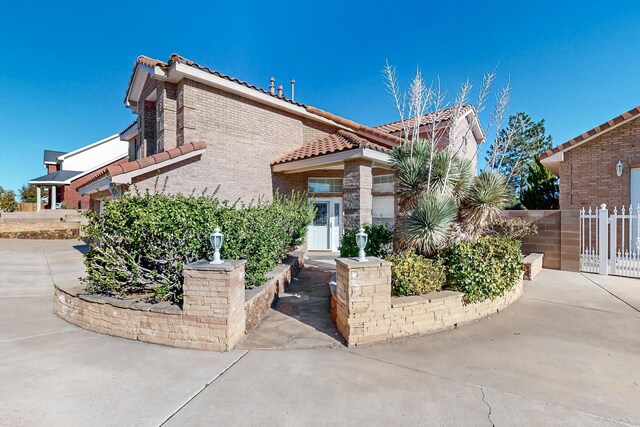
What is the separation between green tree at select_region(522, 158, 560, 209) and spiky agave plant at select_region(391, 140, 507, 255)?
1523cm

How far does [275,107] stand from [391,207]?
566cm

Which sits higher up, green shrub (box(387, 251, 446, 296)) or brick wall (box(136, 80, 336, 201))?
brick wall (box(136, 80, 336, 201))

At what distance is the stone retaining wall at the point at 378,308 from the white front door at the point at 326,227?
26.4ft

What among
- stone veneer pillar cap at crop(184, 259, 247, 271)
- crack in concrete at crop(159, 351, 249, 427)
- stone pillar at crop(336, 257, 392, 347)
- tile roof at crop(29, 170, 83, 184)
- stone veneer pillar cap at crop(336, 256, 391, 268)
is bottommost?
crack in concrete at crop(159, 351, 249, 427)

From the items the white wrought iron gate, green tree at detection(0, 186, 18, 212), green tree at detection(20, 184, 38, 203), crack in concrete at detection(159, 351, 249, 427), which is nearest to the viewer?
crack in concrete at detection(159, 351, 249, 427)

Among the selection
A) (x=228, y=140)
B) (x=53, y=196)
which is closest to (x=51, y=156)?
(x=53, y=196)

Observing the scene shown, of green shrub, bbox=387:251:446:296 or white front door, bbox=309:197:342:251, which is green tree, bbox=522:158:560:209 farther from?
green shrub, bbox=387:251:446:296

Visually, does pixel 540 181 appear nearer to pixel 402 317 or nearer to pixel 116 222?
pixel 402 317

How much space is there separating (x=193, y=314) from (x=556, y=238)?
10.1 metres

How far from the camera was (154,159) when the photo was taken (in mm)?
8109

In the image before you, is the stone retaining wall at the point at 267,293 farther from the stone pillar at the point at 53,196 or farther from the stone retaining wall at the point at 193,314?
the stone pillar at the point at 53,196

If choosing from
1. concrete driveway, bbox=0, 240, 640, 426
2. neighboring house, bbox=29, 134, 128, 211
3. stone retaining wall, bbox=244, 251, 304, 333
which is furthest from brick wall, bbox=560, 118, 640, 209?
neighboring house, bbox=29, 134, 128, 211

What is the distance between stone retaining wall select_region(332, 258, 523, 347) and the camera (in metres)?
4.15

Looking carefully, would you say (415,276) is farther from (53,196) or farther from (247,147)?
(53,196)
